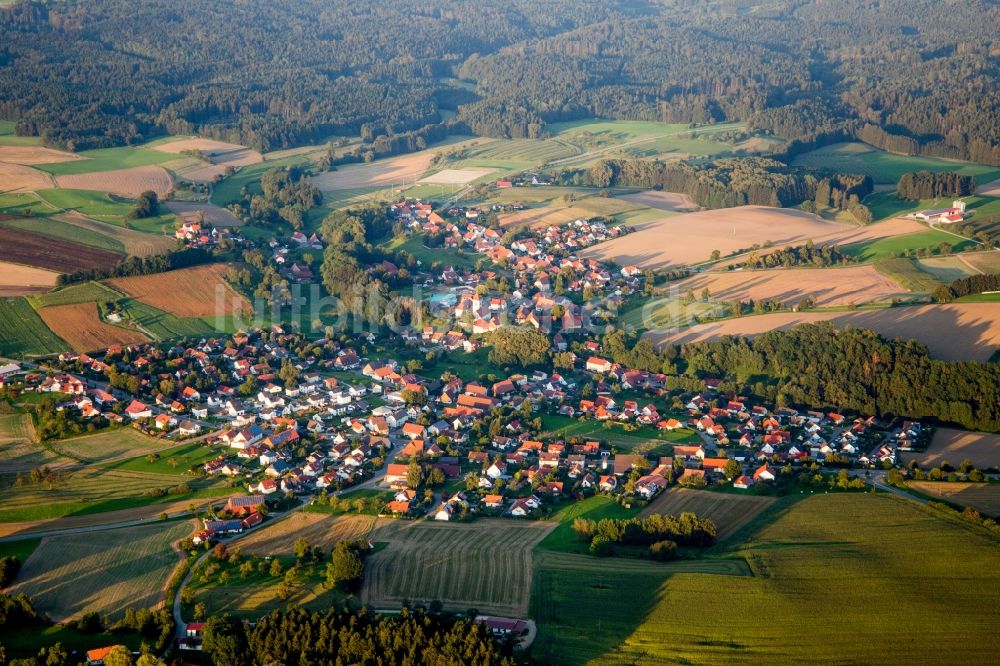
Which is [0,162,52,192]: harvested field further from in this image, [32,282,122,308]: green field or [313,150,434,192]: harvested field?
[32,282,122,308]: green field

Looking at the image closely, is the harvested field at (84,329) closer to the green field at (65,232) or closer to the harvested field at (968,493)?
the green field at (65,232)

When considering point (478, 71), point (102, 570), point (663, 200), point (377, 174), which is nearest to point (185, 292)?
point (102, 570)

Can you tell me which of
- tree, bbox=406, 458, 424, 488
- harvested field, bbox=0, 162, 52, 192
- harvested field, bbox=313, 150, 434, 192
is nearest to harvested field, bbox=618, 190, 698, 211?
harvested field, bbox=313, 150, 434, 192

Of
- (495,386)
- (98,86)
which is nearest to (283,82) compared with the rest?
(98,86)

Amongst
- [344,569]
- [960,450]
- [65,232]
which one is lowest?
[344,569]

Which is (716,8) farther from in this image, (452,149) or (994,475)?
(994,475)

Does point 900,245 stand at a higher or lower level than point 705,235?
lower

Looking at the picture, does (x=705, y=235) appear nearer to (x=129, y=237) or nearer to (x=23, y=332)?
(x=129, y=237)
